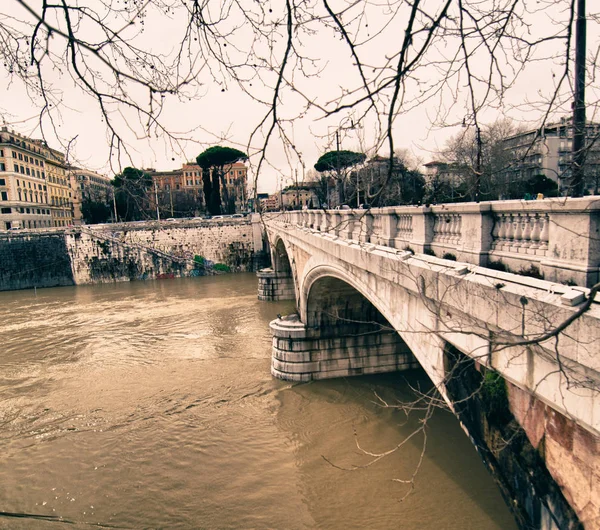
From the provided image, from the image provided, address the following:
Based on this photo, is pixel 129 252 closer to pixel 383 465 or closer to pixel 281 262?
pixel 281 262

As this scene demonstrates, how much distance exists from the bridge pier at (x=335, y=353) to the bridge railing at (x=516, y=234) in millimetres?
6754

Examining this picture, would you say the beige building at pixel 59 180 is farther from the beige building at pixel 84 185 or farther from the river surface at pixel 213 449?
the river surface at pixel 213 449

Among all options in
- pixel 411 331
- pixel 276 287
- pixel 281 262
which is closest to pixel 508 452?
pixel 411 331

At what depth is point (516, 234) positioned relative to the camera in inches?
137

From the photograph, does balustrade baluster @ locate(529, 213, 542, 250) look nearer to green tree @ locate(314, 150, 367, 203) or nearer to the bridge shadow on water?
green tree @ locate(314, 150, 367, 203)

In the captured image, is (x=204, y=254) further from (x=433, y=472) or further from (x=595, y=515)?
(x=595, y=515)

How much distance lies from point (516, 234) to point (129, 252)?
35.3 m

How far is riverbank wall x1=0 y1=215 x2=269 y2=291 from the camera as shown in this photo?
3394 centimetres

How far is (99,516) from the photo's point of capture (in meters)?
7.09

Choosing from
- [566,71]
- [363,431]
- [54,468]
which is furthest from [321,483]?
[566,71]

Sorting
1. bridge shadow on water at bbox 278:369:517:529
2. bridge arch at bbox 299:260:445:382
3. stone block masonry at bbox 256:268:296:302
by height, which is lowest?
bridge shadow on water at bbox 278:369:517:529

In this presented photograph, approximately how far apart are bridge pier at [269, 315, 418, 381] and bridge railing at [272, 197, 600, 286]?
266 inches

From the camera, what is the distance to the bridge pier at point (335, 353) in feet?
39.5

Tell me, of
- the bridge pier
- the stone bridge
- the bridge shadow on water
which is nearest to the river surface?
the bridge shadow on water
